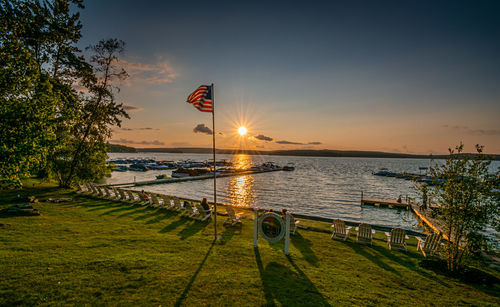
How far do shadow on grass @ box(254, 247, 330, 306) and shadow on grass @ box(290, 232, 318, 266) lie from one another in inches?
39.8

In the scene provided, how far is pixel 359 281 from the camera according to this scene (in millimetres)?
6527

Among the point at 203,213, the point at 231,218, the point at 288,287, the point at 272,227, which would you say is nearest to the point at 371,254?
the point at 272,227

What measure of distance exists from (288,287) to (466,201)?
6.57 m

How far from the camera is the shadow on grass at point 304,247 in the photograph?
8.12m

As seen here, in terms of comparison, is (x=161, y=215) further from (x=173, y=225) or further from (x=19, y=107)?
(x=19, y=107)

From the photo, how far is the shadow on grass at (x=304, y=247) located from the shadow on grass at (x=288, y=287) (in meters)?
1.01

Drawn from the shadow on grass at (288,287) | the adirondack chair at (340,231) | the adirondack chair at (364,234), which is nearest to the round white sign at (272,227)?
the shadow on grass at (288,287)

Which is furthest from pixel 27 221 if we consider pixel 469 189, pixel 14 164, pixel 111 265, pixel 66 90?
pixel 469 189

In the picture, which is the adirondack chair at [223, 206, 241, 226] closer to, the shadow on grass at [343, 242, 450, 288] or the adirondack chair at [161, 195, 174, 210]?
the adirondack chair at [161, 195, 174, 210]

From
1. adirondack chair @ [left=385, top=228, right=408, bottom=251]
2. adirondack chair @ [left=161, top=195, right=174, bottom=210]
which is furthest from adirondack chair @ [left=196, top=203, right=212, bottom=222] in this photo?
adirondack chair @ [left=385, top=228, right=408, bottom=251]

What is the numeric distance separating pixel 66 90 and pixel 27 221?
42.9 feet

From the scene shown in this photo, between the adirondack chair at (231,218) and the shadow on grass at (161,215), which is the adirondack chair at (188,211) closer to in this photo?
the shadow on grass at (161,215)

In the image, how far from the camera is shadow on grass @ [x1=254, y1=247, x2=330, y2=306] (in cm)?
522

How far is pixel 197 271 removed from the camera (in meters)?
6.43
